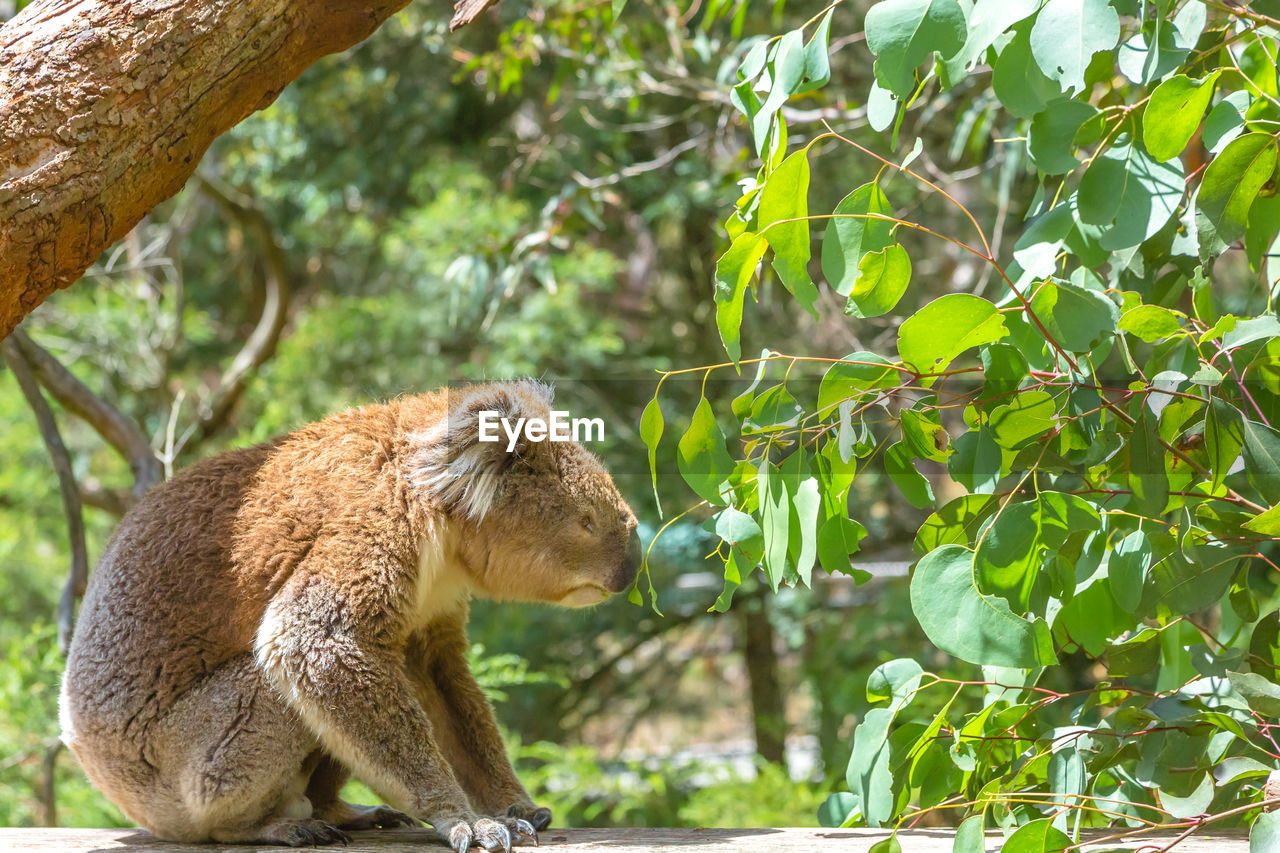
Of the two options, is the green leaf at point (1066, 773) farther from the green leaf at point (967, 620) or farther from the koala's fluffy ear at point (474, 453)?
the koala's fluffy ear at point (474, 453)

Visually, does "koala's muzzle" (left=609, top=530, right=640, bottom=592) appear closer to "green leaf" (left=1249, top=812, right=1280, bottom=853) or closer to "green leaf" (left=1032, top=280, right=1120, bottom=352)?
"green leaf" (left=1032, top=280, right=1120, bottom=352)

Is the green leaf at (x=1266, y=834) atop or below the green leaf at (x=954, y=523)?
below

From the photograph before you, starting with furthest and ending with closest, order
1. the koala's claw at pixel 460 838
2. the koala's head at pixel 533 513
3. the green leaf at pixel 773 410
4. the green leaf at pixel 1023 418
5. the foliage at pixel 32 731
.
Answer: the foliage at pixel 32 731
the koala's head at pixel 533 513
the koala's claw at pixel 460 838
the green leaf at pixel 773 410
the green leaf at pixel 1023 418

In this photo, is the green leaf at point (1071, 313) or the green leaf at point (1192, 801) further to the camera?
the green leaf at point (1192, 801)

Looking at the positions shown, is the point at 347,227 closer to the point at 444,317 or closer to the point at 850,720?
the point at 444,317

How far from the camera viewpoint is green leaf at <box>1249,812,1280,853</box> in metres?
1.29

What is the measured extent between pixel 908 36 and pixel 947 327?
0.35 metres

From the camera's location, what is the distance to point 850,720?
6.12 meters

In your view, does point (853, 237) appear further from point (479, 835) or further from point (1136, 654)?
point (479, 835)

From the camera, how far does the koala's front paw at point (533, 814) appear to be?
7.04ft

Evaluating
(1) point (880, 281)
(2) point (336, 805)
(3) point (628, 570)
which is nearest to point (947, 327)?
(1) point (880, 281)

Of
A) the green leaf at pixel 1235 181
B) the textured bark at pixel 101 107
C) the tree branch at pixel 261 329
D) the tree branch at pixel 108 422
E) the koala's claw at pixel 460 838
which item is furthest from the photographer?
the tree branch at pixel 261 329

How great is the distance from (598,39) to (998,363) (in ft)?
9.66

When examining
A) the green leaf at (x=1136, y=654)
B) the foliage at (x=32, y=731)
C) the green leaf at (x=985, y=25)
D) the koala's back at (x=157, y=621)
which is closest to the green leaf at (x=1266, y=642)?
the green leaf at (x=1136, y=654)
